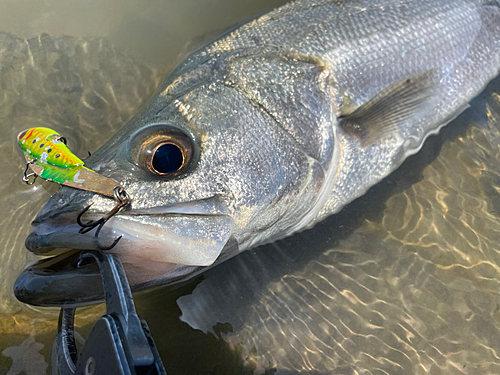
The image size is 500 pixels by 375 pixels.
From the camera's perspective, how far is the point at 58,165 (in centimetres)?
150

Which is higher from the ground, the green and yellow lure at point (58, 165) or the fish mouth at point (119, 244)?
the green and yellow lure at point (58, 165)

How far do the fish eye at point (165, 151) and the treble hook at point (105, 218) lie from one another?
194mm

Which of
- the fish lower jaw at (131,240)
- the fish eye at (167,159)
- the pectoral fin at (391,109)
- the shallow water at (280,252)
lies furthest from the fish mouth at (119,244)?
the pectoral fin at (391,109)

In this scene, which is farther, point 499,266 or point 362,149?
point 499,266

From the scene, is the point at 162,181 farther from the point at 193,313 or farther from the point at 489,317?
the point at 489,317

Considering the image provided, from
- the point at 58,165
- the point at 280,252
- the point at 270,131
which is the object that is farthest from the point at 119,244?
the point at 280,252

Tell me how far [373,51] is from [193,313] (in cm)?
181

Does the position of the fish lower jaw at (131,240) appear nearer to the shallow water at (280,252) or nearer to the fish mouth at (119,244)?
Result: the fish mouth at (119,244)

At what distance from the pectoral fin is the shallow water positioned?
522 mm

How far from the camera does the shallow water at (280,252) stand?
6.97ft

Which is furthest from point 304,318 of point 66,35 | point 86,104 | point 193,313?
point 66,35

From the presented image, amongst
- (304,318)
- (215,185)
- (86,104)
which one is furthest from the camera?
(86,104)

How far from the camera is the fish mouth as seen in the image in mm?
1351

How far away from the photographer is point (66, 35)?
2.72 metres
